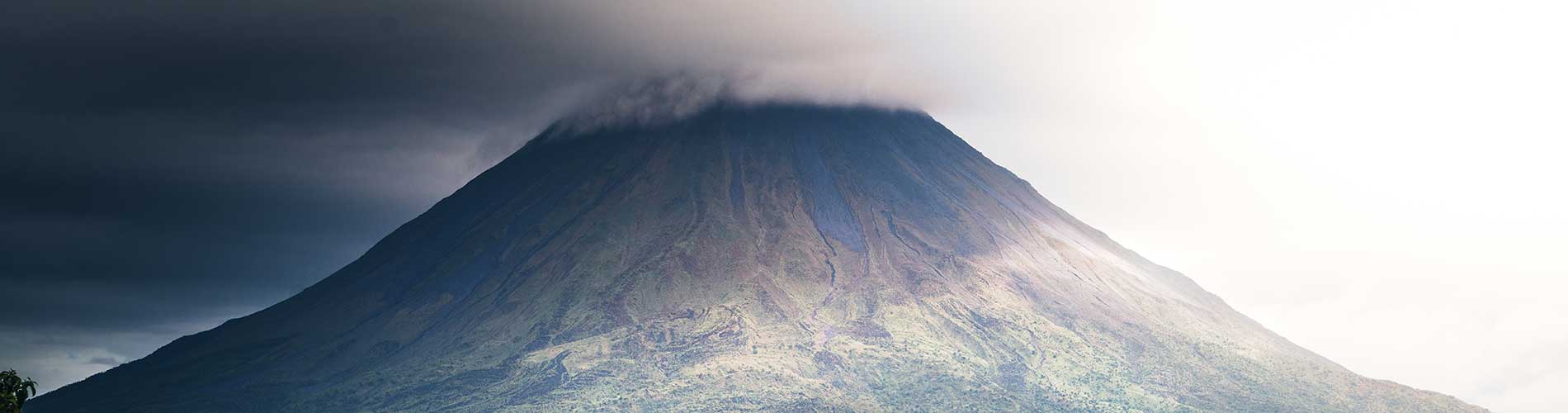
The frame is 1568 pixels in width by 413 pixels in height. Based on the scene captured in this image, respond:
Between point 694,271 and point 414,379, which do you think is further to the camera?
point 694,271

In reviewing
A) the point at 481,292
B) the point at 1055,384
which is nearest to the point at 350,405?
the point at 481,292

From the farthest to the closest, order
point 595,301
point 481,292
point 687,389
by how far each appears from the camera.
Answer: point 481,292 < point 595,301 < point 687,389

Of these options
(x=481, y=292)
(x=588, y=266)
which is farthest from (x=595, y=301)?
(x=481, y=292)

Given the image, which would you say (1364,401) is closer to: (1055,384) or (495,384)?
(1055,384)

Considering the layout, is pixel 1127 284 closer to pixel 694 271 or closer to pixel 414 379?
pixel 694 271

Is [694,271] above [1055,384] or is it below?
above

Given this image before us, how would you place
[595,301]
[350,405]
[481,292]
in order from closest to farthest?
[350,405]
[595,301]
[481,292]

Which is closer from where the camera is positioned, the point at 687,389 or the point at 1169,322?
the point at 687,389

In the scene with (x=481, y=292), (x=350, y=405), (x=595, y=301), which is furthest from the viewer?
(x=481, y=292)

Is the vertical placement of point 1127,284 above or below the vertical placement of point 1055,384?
above

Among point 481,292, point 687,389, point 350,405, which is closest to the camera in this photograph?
point 687,389
